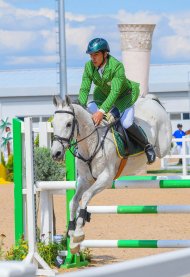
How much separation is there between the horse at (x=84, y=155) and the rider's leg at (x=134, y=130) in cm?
7

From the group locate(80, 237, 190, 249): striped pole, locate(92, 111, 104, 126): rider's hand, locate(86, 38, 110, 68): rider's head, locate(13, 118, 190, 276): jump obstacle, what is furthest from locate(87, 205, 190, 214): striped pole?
locate(86, 38, 110, 68): rider's head

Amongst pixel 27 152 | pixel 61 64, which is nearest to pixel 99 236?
pixel 27 152

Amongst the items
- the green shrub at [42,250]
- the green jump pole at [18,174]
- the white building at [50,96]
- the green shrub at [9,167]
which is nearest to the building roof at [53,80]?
→ the white building at [50,96]

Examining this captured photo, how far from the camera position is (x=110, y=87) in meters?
8.30

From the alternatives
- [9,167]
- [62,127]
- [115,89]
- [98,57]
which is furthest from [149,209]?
[9,167]

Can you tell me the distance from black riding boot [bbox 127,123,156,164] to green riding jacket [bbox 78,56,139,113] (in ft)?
0.65

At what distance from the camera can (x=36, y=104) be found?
4459cm

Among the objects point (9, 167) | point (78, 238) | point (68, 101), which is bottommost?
point (78, 238)

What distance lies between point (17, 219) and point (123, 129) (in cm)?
136

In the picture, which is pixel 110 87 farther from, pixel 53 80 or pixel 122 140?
pixel 53 80

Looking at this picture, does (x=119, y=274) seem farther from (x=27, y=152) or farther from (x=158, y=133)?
(x=158, y=133)

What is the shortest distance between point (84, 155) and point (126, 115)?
60 cm

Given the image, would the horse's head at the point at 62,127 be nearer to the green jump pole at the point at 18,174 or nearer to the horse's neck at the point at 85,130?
the horse's neck at the point at 85,130

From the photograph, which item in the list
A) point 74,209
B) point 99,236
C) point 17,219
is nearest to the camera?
point 74,209
